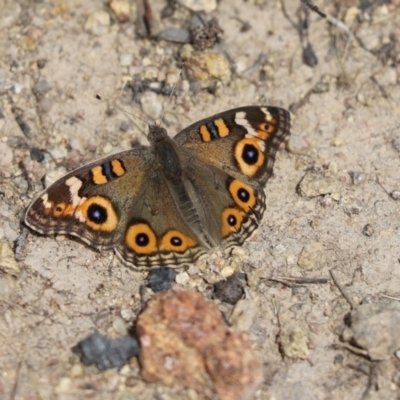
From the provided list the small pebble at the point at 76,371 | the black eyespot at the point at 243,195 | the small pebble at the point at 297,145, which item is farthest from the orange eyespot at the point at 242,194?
the small pebble at the point at 76,371

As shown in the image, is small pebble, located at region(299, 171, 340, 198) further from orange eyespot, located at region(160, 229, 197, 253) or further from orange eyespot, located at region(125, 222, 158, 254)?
orange eyespot, located at region(125, 222, 158, 254)

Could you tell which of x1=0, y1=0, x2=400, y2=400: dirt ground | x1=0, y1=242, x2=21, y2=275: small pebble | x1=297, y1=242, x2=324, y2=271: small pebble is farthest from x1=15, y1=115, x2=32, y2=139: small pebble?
x1=297, y1=242, x2=324, y2=271: small pebble

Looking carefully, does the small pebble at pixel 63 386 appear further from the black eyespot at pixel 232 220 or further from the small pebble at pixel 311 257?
the small pebble at pixel 311 257

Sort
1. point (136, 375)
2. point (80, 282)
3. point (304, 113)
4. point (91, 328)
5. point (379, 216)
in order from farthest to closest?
point (304, 113)
point (379, 216)
point (80, 282)
point (91, 328)
point (136, 375)

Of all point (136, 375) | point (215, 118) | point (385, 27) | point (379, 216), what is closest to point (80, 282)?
point (136, 375)

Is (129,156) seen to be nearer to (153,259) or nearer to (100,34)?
(153,259)

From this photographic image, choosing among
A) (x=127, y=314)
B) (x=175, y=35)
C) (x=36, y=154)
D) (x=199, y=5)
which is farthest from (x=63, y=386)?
(x=199, y=5)
